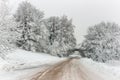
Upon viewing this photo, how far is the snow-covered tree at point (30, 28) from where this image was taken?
52.1 m

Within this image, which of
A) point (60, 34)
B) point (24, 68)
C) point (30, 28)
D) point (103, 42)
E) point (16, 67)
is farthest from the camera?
point (60, 34)

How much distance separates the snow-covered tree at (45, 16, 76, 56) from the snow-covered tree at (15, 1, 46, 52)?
965 centimetres

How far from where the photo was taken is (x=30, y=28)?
52875 mm

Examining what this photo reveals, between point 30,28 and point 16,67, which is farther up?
point 30,28

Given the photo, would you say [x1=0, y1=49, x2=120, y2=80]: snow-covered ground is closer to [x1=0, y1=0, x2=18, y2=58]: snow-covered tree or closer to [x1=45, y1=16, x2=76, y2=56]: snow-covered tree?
[x1=0, y1=0, x2=18, y2=58]: snow-covered tree

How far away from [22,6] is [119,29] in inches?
996

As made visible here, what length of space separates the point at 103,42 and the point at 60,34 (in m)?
13.3

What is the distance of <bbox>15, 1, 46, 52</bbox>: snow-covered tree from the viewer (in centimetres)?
5209

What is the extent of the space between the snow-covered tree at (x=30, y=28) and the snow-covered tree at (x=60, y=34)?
31.6 ft

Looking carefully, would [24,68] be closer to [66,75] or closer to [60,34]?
[66,75]

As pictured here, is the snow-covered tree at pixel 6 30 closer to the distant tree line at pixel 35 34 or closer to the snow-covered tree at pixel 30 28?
the distant tree line at pixel 35 34

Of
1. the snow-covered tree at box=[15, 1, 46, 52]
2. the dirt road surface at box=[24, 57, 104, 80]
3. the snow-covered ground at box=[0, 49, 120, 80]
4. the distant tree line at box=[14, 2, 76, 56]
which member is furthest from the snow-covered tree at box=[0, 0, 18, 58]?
the snow-covered tree at box=[15, 1, 46, 52]

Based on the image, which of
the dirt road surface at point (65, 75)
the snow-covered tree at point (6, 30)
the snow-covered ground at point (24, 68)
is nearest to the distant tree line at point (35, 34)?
the snow-covered ground at point (24, 68)

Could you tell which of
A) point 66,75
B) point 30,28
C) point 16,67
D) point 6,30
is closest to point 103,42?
point 30,28
